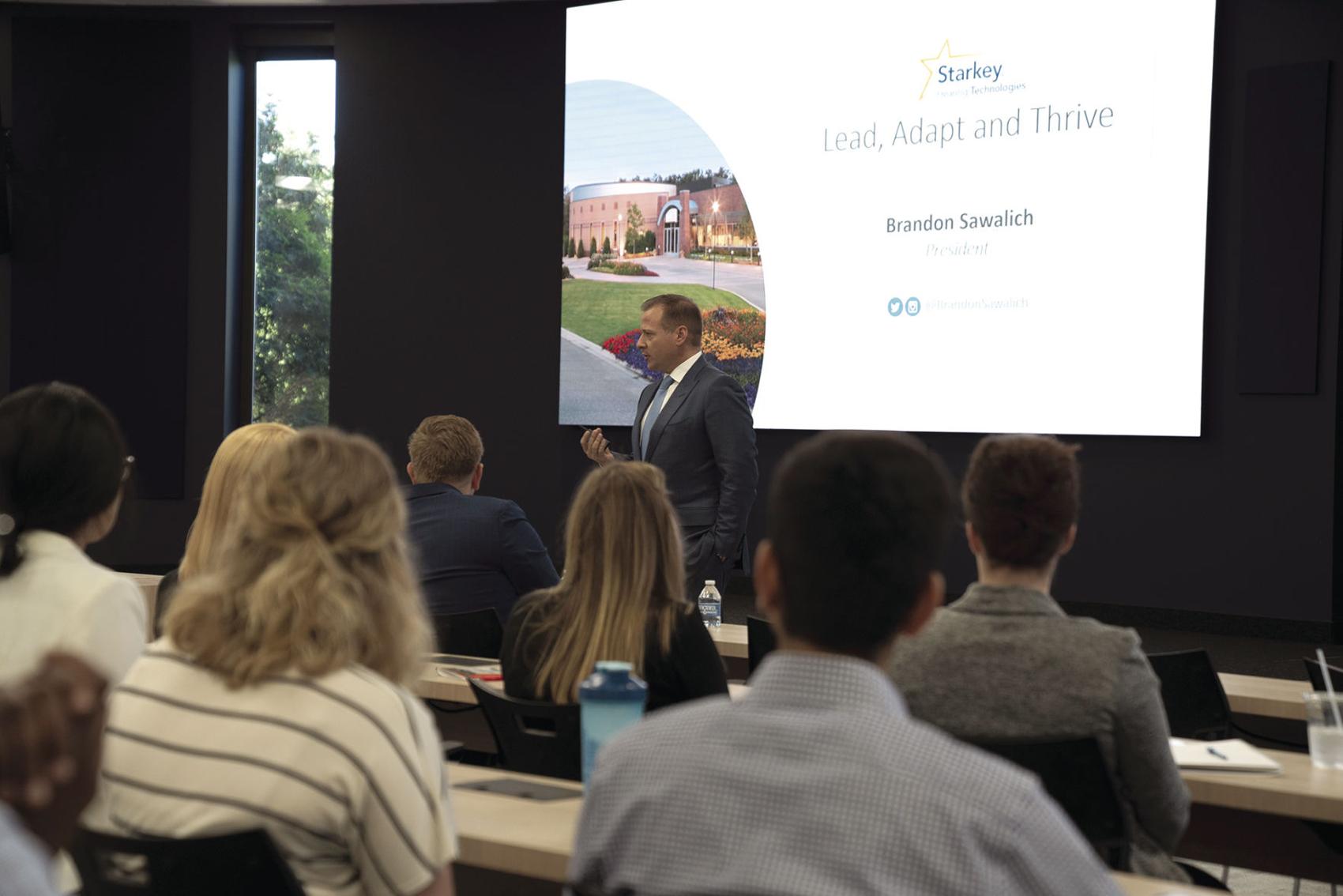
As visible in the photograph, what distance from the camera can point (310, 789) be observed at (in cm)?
149

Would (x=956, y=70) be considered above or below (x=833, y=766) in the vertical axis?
above

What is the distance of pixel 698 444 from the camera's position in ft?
16.3

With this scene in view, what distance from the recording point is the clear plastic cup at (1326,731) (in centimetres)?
234

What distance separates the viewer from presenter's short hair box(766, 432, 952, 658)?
3.91 feet

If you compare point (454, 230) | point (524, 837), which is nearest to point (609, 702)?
point (524, 837)

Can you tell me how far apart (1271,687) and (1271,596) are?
3.08 m

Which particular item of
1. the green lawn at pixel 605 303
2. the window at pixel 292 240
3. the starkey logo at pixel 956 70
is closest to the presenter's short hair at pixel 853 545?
the starkey logo at pixel 956 70

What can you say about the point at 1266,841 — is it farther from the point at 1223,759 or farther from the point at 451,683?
the point at 451,683

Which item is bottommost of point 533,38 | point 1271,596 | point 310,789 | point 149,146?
point 1271,596

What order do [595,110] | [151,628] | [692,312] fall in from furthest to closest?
[595,110] < [692,312] < [151,628]

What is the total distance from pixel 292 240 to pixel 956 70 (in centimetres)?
450

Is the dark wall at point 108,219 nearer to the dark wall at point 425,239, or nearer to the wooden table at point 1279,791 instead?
the dark wall at point 425,239

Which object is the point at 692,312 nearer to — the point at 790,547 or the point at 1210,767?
the point at 1210,767

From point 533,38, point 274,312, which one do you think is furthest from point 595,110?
point 274,312
